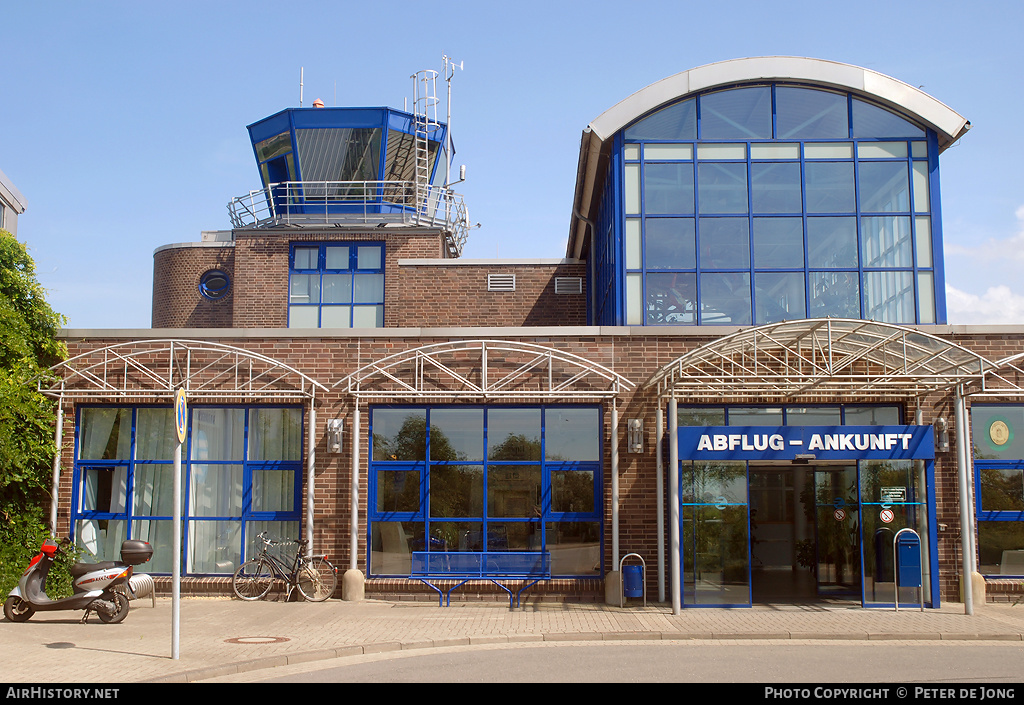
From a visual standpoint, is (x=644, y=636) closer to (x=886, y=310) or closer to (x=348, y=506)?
(x=348, y=506)

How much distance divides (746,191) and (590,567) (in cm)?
853

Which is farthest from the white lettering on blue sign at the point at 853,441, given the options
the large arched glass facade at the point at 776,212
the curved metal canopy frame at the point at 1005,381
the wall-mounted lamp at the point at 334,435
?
the wall-mounted lamp at the point at 334,435

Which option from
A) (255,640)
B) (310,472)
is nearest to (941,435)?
(310,472)

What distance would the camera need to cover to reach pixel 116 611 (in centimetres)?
1297

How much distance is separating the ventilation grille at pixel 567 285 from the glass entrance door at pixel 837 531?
11969 mm

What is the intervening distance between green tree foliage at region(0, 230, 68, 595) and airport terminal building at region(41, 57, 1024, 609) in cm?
41

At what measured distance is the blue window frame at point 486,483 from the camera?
16.1 meters

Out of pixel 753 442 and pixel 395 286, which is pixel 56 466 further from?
pixel 395 286

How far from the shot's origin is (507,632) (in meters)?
12.6

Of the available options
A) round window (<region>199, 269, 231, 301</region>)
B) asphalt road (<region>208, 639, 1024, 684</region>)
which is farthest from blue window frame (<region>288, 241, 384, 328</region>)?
asphalt road (<region>208, 639, 1024, 684</region>)

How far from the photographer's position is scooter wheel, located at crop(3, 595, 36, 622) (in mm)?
13148

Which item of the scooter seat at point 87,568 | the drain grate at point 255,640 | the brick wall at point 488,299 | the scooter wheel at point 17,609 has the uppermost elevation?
the brick wall at point 488,299

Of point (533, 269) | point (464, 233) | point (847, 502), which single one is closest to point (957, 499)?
point (847, 502)

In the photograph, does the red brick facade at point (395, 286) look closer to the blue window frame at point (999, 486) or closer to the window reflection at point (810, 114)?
the window reflection at point (810, 114)
